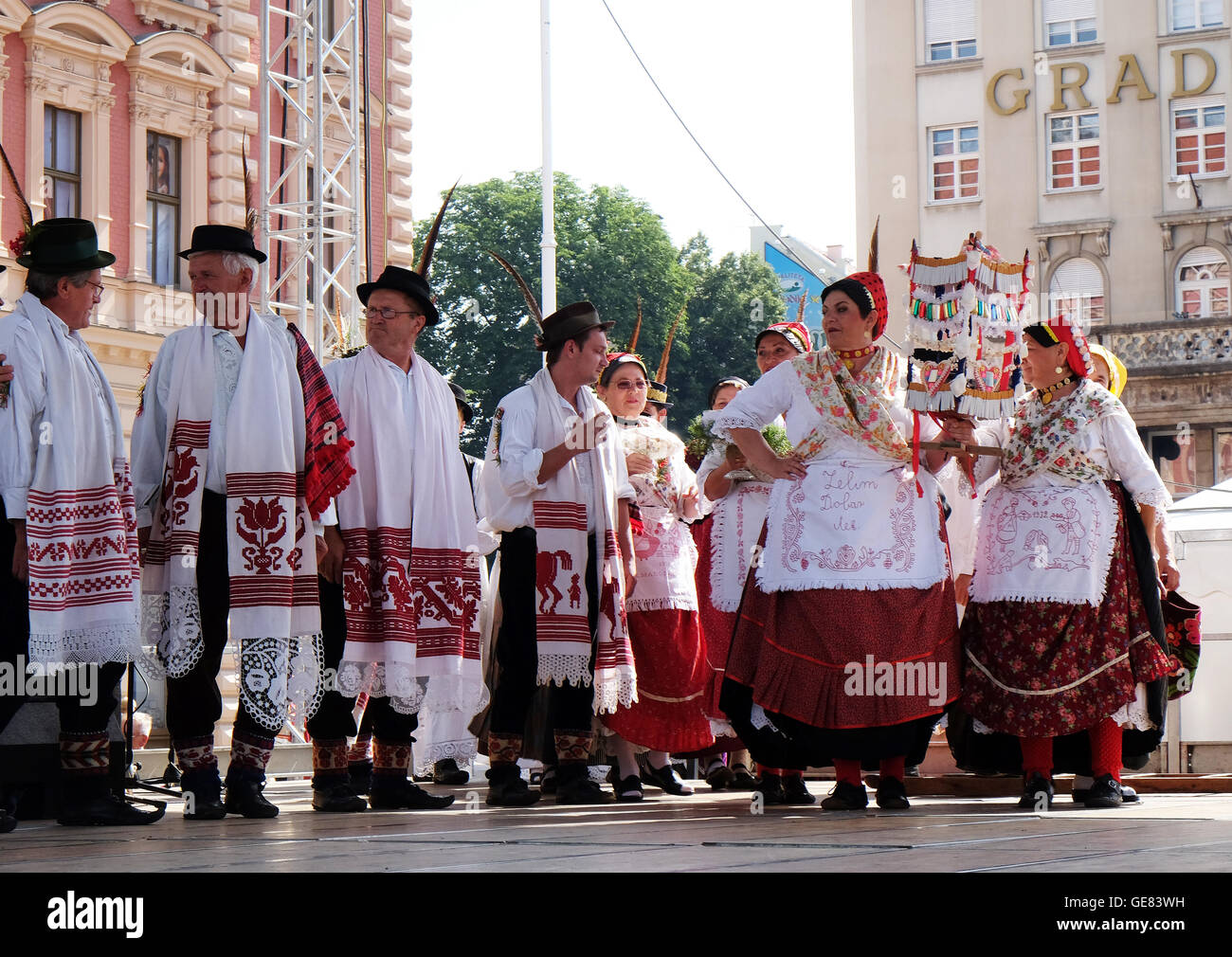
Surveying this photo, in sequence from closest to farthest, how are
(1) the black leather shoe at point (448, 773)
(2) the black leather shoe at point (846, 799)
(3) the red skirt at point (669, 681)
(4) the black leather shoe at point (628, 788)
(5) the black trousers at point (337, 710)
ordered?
(2) the black leather shoe at point (846, 799) → (5) the black trousers at point (337, 710) → (4) the black leather shoe at point (628, 788) → (3) the red skirt at point (669, 681) → (1) the black leather shoe at point (448, 773)

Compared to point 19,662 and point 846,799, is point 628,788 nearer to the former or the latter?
point 846,799

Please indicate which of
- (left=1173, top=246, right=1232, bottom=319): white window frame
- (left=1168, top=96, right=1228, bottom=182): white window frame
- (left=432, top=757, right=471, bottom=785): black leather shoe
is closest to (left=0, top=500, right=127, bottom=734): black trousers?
(left=432, top=757, right=471, bottom=785): black leather shoe

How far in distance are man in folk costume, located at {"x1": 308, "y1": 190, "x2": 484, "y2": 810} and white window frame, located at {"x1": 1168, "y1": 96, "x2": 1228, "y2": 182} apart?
107ft

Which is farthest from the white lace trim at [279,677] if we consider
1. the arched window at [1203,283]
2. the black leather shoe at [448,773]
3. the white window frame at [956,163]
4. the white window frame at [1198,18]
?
the white window frame at [1198,18]

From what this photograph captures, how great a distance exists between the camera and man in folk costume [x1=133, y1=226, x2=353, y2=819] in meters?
6.34

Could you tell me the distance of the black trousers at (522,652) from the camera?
754 cm

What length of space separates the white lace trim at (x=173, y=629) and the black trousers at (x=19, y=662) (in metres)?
0.15

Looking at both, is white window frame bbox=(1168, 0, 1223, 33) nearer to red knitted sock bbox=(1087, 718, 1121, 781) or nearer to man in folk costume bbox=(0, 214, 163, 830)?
red knitted sock bbox=(1087, 718, 1121, 781)

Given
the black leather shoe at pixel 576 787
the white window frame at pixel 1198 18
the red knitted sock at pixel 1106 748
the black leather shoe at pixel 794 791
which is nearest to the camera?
the red knitted sock at pixel 1106 748

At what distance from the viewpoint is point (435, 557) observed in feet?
23.3

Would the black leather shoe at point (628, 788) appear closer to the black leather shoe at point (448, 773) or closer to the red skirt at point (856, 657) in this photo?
the red skirt at point (856, 657)

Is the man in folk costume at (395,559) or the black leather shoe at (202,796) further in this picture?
the man in folk costume at (395,559)

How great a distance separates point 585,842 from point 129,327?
57.7ft

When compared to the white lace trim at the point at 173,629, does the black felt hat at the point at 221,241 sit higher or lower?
higher
